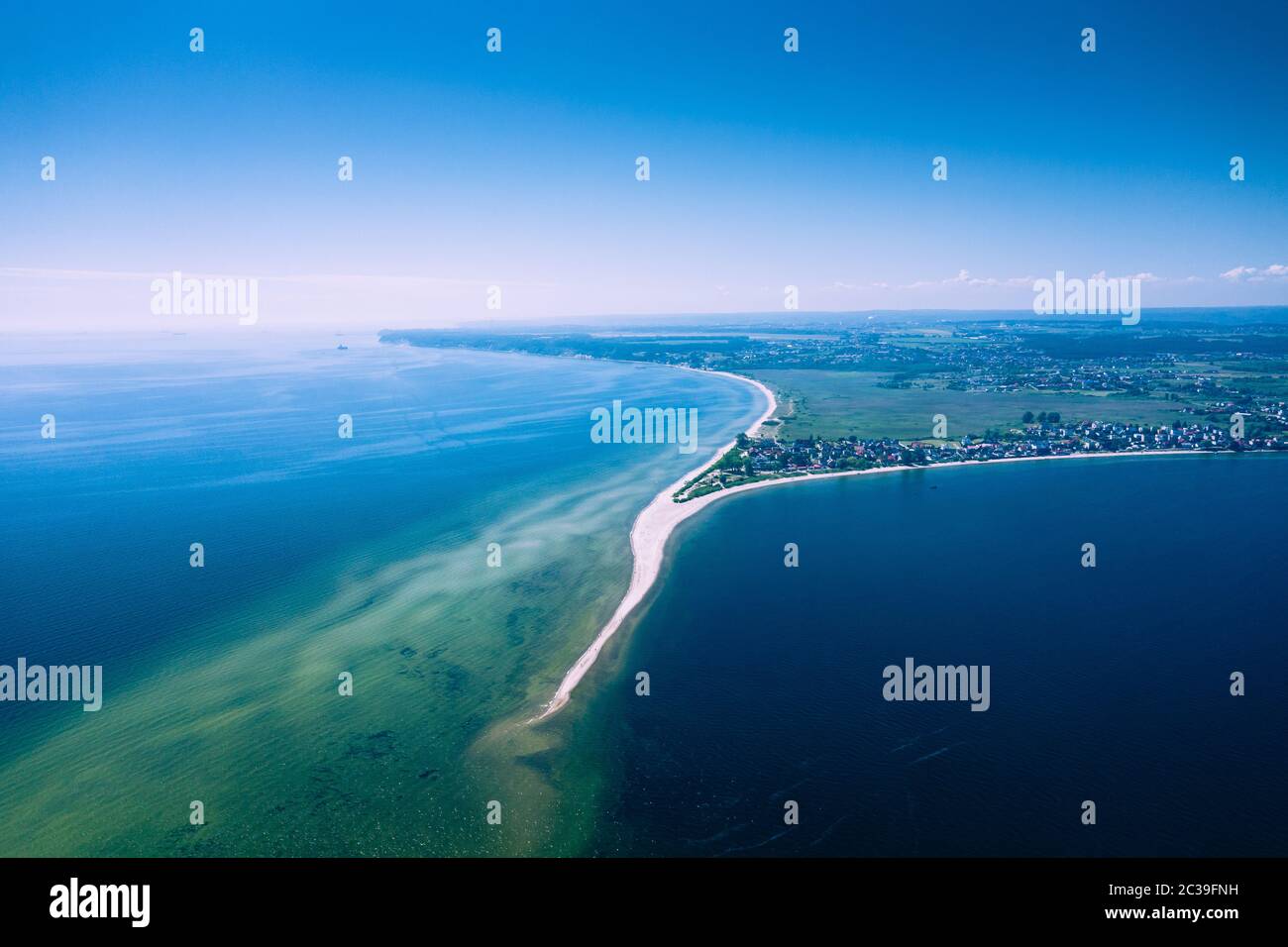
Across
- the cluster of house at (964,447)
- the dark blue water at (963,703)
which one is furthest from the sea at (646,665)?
the cluster of house at (964,447)

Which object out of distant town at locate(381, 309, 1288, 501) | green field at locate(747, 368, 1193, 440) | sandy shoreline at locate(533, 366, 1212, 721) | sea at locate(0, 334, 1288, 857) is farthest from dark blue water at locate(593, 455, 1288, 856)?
green field at locate(747, 368, 1193, 440)

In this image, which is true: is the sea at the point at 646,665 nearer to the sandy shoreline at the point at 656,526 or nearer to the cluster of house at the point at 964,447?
the sandy shoreline at the point at 656,526

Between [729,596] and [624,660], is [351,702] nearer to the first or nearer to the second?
[624,660]

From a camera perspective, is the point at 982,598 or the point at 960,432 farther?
the point at 960,432

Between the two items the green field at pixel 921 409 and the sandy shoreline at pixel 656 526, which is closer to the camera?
the sandy shoreline at pixel 656 526

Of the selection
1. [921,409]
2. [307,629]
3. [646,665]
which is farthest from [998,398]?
[307,629]

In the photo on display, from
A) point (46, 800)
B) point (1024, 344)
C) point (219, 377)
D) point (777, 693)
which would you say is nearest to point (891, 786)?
point (777, 693)

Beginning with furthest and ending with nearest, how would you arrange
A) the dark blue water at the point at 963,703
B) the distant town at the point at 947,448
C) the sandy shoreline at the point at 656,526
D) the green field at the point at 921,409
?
the green field at the point at 921,409 → the distant town at the point at 947,448 → the sandy shoreline at the point at 656,526 → the dark blue water at the point at 963,703
